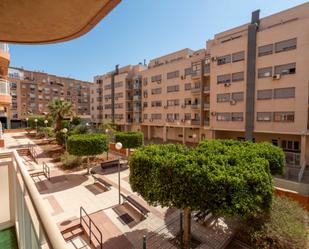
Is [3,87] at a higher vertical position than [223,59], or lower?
lower

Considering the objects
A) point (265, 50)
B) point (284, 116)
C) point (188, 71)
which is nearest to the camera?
point (284, 116)

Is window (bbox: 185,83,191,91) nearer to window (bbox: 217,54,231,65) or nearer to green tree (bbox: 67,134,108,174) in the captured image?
window (bbox: 217,54,231,65)

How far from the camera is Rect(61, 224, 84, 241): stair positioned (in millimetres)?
8250

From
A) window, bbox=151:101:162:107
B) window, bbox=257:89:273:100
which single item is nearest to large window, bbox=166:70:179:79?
window, bbox=151:101:162:107

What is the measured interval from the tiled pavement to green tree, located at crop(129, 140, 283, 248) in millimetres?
1453

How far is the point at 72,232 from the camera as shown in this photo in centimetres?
844

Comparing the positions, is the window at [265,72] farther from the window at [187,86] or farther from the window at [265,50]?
the window at [187,86]

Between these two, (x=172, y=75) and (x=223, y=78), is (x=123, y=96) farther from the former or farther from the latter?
(x=223, y=78)

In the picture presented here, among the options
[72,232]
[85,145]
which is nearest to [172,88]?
[85,145]

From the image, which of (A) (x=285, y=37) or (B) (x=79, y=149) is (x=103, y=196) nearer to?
(B) (x=79, y=149)

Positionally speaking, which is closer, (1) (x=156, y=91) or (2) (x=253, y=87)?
(2) (x=253, y=87)

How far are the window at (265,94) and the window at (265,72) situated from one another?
1.80 metres

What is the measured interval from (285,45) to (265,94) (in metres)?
5.61

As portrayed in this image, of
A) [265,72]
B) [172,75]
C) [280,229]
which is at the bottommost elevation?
[280,229]
